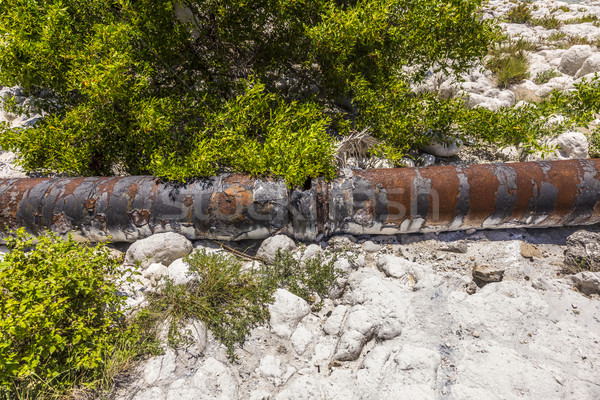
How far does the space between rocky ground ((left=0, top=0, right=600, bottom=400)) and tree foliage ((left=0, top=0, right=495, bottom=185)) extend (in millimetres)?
1124

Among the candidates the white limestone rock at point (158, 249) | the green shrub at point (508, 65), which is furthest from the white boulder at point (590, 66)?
the white limestone rock at point (158, 249)

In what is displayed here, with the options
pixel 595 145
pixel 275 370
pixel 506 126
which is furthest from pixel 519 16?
pixel 275 370

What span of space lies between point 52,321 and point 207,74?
3.52 meters

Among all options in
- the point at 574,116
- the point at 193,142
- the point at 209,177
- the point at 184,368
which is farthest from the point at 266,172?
the point at 574,116

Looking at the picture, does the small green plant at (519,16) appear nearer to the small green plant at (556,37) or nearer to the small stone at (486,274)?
the small green plant at (556,37)

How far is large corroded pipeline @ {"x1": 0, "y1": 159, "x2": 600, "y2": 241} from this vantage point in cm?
293

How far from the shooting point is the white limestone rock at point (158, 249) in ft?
9.62

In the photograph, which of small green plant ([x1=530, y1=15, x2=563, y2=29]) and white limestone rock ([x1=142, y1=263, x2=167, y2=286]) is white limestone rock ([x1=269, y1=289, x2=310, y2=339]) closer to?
white limestone rock ([x1=142, y1=263, x2=167, y2=286])

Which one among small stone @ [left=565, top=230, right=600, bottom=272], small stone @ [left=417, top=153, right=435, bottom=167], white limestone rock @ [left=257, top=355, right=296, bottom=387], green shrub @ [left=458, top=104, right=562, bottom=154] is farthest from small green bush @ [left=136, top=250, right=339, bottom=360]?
green shrub @ [left=458, top=104, right=562, bottom=154]

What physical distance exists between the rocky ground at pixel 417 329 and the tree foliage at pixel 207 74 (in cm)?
112

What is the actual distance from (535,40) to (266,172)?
29.8 ft

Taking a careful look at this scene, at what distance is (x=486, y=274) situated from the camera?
2660 mm

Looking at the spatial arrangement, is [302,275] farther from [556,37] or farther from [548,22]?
[548,22]

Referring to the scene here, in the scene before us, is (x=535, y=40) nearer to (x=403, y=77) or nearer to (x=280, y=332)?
(x=403, y=77)
